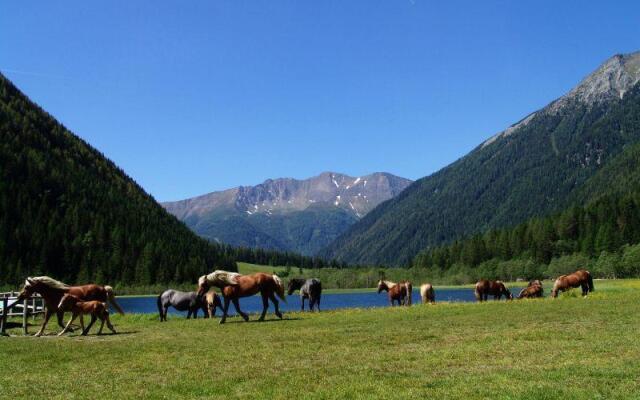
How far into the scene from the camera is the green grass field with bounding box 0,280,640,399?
12.9 meters

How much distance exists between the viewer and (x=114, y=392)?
44.5ft

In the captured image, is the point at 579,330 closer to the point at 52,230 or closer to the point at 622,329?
the point at 622,329


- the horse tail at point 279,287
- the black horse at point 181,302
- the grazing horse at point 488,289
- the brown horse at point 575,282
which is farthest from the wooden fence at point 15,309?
the brown horse at point 575,282

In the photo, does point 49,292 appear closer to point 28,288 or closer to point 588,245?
point 28,288

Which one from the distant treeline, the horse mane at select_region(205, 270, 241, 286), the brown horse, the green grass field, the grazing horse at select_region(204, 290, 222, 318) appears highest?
the distant treeline

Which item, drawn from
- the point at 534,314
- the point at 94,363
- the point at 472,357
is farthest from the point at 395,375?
the point at 534,314

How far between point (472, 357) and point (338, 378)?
4.87 metres

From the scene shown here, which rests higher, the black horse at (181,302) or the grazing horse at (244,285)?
the grazing horse at (244,285)

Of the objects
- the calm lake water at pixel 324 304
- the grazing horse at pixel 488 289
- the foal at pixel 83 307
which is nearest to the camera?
the foal at pixel 83 307

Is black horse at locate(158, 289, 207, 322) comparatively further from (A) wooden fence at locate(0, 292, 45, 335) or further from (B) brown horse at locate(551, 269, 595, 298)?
(B) brown horse at locate(551, 269, 595, 298)

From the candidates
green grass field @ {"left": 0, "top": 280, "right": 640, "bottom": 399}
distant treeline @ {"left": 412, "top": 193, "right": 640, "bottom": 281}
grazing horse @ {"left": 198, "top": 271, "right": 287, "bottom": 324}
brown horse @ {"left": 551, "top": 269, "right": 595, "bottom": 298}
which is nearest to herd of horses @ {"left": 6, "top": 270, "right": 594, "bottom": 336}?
grazing horse @ {"left": 198, "top": 271, "right": 287, "bottom": 324}

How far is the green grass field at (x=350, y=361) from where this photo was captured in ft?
42.4

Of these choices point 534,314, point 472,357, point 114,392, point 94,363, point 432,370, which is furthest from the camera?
point 534,314

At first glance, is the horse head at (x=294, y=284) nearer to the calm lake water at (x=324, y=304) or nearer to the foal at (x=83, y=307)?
the calm lake water at (x=324, y=304)
